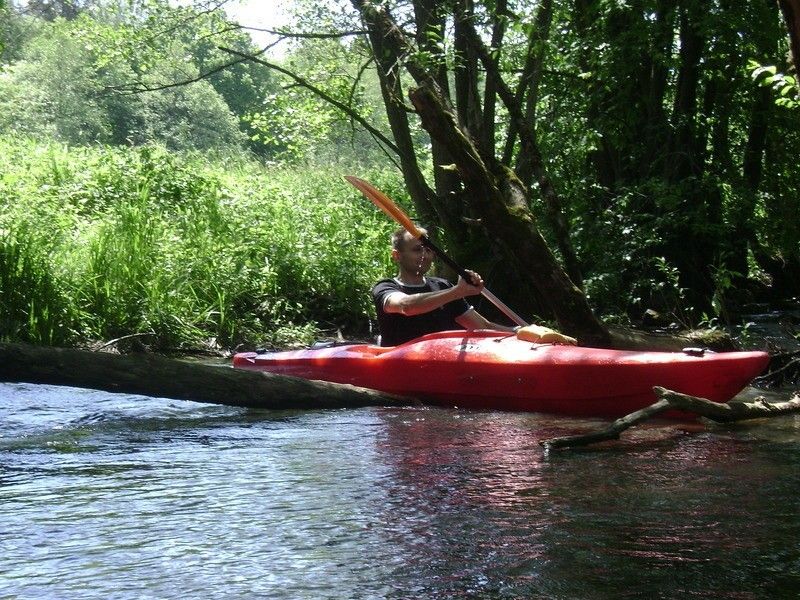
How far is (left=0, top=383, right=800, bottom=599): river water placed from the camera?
2.70 m

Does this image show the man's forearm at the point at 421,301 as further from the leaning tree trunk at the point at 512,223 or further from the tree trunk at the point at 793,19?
the tree trunk at the point at 793,19

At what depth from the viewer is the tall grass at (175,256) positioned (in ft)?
25.5

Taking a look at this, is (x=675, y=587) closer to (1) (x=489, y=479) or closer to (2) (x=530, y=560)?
(2) (x=530, y=560)

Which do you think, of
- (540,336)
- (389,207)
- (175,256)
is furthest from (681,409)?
(175,256)

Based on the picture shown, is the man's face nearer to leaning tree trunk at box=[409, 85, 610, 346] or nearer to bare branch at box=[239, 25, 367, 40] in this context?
leaning tree trunk at box=[409, 85, 610, 346]

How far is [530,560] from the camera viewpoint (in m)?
2.85

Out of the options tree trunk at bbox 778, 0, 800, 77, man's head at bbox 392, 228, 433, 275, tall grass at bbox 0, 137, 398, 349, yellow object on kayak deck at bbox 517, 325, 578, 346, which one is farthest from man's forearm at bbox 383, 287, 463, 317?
tree trunk at bbox 778, 0, 800, 77

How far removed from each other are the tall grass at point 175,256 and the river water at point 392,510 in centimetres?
279

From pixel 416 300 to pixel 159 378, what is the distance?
1690mm

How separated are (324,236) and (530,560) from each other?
303 inches

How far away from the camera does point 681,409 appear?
442 centimetres

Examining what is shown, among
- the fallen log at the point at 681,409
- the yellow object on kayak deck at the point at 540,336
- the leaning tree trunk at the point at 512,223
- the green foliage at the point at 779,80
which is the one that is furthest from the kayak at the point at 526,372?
the green foliage at the point at 779,80

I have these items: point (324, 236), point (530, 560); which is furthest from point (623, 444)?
point (324, 236)

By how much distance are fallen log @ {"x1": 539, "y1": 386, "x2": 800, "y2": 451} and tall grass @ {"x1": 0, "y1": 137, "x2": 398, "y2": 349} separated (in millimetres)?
4452
